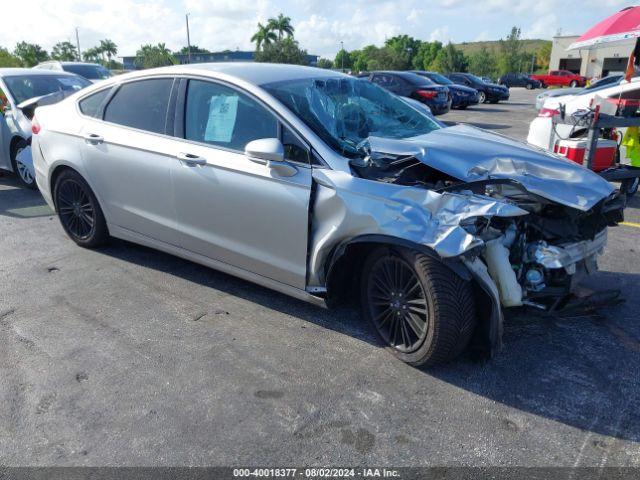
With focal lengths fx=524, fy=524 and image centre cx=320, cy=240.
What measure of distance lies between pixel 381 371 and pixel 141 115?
2.78 metres

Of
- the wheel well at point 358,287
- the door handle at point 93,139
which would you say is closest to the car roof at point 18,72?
the door handle at point 93,139

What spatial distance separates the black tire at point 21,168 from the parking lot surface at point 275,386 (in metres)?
3.71

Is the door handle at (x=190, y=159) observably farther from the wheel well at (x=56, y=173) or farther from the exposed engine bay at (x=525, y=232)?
the wheel well at (x=56, y=173)

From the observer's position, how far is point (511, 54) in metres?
70.3

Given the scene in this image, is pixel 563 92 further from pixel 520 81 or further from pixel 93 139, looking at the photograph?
pixel 520 81

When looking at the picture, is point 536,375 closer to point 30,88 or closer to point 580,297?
point 580,297

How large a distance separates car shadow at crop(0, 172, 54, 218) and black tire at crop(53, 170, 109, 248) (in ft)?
5.12

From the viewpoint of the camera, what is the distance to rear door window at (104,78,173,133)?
4.11 meters

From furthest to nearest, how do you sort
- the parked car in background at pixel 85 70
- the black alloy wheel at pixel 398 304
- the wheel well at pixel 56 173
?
1. the parked car in background at pixel 85 70
2. the wheel well at pixel 56 173
3. the black alloy wheel at pixel 398 304

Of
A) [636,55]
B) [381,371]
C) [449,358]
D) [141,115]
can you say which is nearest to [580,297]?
[449,358]

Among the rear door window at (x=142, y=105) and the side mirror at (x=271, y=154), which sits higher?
the rear door window at (x=142, y=105)

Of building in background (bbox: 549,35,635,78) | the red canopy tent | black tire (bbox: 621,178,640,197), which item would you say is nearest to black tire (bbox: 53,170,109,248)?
black tire (bbox: 621,178,640,197)

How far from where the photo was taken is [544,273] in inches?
129

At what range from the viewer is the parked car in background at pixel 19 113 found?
24.0 feet
